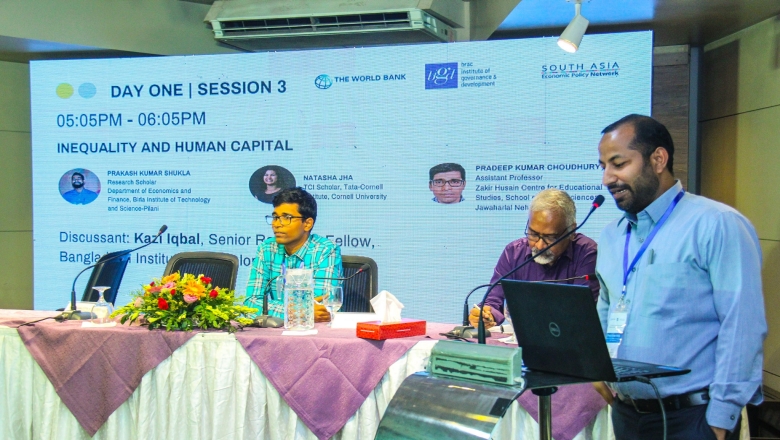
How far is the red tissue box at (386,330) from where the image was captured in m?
2.66

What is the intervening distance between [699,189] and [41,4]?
4838mm

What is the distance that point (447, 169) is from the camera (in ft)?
16.0

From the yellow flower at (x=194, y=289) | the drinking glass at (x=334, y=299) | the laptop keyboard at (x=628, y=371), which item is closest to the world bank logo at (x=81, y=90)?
the yellow flower at (x=194, y=289)

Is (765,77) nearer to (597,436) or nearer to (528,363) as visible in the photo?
(597,436)

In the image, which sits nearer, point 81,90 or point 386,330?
point 386,330

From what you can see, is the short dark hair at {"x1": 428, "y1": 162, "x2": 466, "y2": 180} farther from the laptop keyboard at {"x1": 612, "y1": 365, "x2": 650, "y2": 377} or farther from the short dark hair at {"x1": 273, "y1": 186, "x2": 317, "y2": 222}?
the laptop keyboard at {"x1": 612, "y1": 365, "x2": 650, "y2": 377}

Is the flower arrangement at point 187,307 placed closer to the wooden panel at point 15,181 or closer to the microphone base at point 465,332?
the microphone base at point 465,332

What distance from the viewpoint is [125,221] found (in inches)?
210

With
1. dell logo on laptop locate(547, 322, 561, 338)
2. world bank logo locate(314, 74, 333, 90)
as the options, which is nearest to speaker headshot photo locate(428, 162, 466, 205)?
world bank logo locate(314, 74, 333, 90)

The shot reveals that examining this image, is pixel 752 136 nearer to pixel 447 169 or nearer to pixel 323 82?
pixel 447 169

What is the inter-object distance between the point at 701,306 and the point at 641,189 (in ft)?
1.02

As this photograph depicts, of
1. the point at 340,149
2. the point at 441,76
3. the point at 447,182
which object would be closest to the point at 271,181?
the point at 340,149

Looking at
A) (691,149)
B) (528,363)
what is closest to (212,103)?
(691,149)

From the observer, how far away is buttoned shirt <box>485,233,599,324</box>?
3041mm
